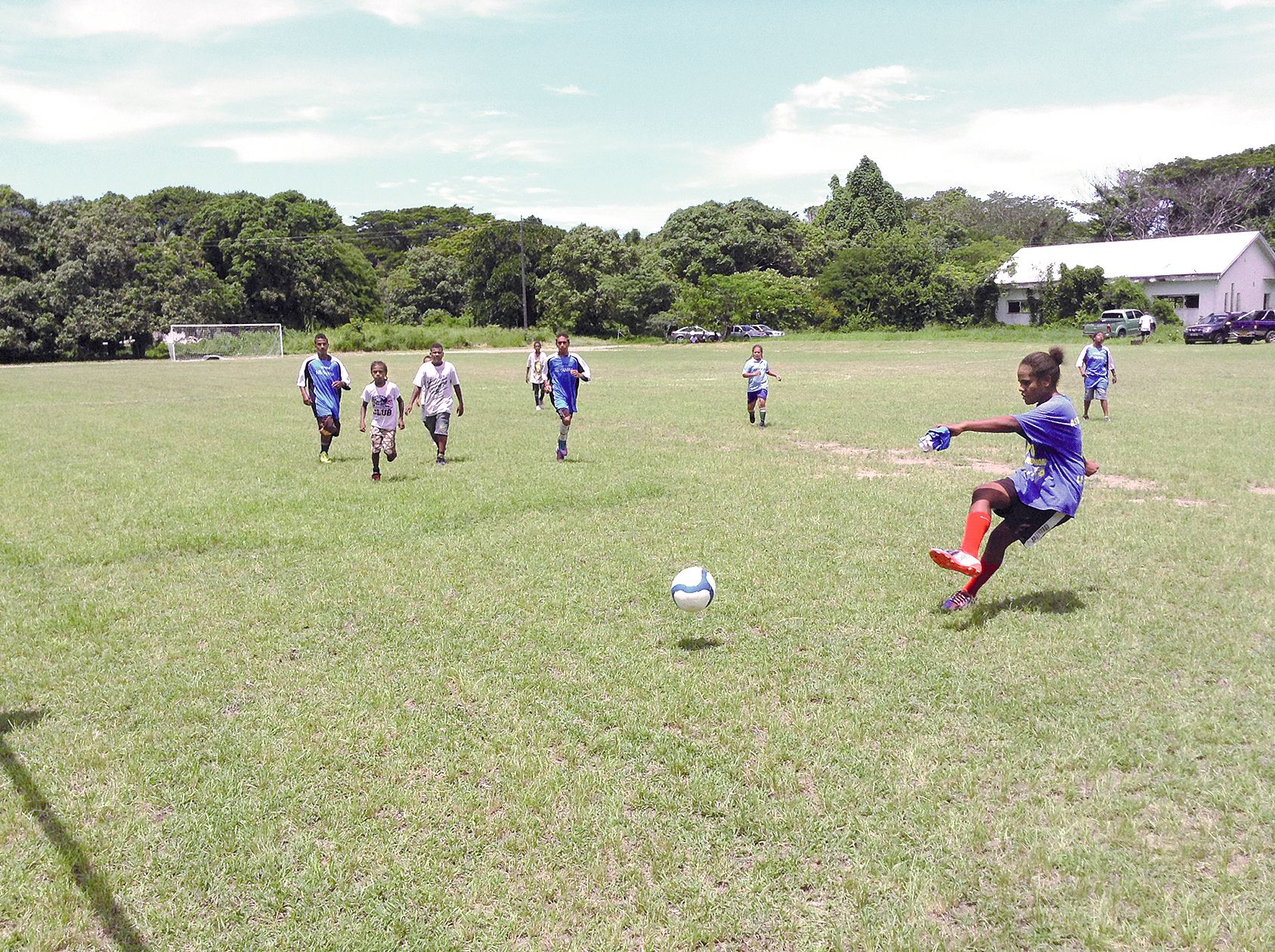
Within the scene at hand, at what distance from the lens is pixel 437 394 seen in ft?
45.2

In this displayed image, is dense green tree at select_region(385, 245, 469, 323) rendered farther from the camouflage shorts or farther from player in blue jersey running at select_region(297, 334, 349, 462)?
the camouflage shorts

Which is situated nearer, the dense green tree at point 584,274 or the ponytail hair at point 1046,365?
the ponytail hair at point 1046,365

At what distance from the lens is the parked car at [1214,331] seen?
4525 centimetres

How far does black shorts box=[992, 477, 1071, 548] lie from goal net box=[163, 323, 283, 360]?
58.9 metres

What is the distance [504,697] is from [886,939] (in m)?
2.71

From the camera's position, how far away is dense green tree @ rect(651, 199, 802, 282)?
2783 inches

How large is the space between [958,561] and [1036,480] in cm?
96

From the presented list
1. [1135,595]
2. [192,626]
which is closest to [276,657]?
[192,626]

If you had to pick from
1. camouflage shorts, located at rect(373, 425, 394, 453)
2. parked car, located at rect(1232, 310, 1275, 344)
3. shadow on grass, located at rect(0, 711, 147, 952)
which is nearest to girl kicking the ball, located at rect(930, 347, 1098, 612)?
shadow on grass, located at rect(0, 711, 147, 952)

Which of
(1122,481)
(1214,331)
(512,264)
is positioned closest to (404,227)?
(512,264)

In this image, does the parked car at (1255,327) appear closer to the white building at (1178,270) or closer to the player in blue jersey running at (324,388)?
the white building at (1178,270)

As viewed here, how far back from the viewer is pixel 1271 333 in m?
44.4

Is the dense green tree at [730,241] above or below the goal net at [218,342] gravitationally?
above

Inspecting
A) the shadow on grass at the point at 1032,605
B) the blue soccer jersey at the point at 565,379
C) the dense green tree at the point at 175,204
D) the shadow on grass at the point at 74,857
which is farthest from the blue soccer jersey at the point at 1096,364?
the dense green tree at the point at 175,204
